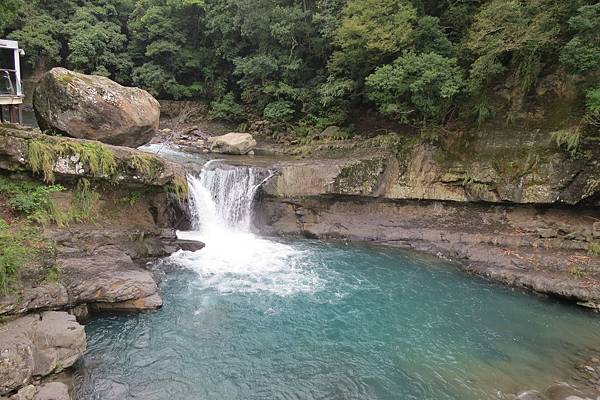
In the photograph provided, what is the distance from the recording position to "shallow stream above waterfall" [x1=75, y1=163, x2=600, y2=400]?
23.3 feet

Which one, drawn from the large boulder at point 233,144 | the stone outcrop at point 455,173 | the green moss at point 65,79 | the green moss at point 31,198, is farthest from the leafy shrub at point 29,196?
the large boulder at point 233,144

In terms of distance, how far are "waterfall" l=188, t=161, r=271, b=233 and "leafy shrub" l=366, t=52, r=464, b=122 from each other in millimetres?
5414

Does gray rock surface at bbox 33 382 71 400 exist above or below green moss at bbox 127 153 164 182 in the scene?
below

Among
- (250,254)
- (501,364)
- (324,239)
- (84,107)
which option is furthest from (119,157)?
(501,364)

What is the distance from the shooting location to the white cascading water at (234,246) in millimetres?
10883

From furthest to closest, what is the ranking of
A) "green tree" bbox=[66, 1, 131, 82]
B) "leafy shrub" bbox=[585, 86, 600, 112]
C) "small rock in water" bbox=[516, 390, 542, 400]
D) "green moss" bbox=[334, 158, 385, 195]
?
"green tree" bbox=[66, 1, 131, 82] < "green moss" bbox=[334, 158, 385, 195] < "leafy shrub" bbox=[585, 86, 600, 112] < "small rock in water" bbox=[516, 390, 542, 400]

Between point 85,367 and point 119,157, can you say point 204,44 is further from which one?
point 85,367

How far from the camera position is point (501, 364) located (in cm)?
789

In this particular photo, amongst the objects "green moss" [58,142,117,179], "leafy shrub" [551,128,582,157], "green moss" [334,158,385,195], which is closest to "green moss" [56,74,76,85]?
"green moss" [58,142,117,179]

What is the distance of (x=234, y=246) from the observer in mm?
13359

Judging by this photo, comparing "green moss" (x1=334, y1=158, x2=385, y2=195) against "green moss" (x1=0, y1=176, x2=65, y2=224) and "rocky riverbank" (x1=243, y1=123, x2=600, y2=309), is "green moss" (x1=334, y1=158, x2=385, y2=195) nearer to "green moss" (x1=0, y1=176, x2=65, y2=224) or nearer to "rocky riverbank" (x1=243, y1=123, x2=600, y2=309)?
"rocky riverbank" (x1=243, y1=123, x2=600, y2=309)

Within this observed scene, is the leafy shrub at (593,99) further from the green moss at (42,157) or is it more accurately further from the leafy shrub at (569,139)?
the green moss at (42,157)

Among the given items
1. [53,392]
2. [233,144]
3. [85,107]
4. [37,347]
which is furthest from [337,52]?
[53,392]

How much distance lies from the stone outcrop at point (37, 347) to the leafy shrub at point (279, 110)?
50.5 feet
